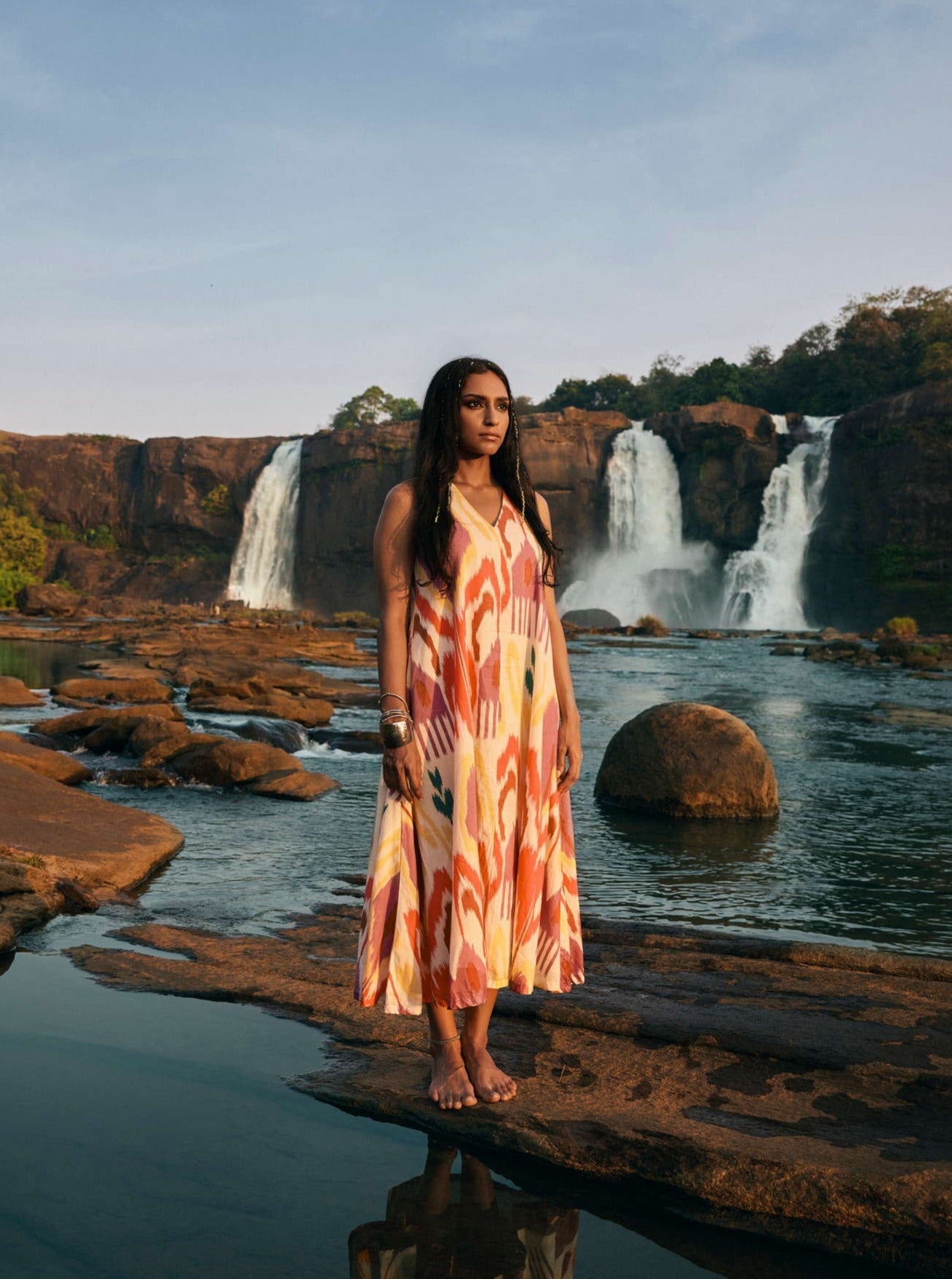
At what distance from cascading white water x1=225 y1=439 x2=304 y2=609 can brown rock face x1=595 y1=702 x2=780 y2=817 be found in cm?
5712

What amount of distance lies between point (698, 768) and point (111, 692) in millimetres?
11187

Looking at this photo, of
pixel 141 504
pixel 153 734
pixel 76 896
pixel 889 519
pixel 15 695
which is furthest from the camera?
pixel 141 504

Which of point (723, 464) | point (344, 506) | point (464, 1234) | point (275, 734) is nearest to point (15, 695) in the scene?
point (275, 734)

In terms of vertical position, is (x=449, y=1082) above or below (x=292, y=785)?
above

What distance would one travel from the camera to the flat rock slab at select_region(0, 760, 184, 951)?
5.28 metres

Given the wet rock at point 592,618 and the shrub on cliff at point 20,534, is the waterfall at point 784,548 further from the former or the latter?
the shrub on cliff at point 20,534

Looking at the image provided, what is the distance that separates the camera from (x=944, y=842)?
8664mm

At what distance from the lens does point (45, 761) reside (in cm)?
978

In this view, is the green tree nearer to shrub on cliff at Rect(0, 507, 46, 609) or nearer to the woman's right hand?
shrub on cliff at Rect(0, 507, 46, 609)

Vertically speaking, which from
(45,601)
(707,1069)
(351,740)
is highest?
(45,601)

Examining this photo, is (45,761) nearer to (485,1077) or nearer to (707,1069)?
(485,1077)

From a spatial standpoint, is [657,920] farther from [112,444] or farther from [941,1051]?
[112,444]

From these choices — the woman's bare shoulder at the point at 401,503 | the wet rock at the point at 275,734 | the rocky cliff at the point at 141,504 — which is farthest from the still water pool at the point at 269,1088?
the rocky cliff at the point at 141,504

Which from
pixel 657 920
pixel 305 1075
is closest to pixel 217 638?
pixel 657 920
